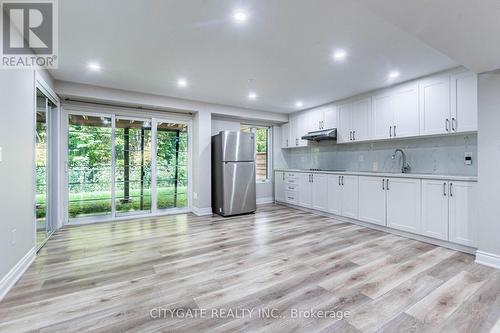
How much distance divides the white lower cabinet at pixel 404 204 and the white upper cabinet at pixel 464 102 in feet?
2.89

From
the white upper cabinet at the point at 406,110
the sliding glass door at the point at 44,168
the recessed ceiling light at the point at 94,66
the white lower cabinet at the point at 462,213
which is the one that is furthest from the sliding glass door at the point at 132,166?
the white lower cabinet at the point at 462,213

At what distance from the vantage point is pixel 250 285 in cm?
219

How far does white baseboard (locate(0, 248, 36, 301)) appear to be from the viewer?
2.00m

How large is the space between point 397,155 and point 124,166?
198 inches

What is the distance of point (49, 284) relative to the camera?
221 cm

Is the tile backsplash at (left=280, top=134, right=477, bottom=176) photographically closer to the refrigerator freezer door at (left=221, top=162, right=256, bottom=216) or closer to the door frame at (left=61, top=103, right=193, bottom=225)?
the refrigerator freezer door at (left=221, top=162, right=256, bottom=216)

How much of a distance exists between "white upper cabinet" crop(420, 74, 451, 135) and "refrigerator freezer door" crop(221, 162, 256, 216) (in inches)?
121

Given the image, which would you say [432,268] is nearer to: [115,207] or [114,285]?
[114,285]

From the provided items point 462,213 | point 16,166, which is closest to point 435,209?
point 462,213

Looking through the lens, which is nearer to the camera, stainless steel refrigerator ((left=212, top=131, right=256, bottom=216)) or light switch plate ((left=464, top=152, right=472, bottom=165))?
light switch plate ((left=464, top=152, right=472, bottom=165))

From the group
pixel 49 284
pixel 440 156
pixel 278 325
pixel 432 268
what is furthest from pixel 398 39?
pixel 49 284

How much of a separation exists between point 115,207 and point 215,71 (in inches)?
127

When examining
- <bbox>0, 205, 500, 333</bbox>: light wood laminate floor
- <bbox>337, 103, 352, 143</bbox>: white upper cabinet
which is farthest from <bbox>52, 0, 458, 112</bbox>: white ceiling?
<bbox>0, 205, 500, 333</bbox>: light wood laminate floor

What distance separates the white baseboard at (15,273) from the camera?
200 centimetres
